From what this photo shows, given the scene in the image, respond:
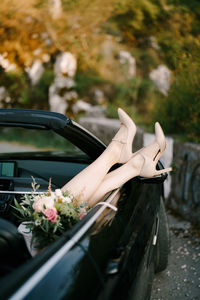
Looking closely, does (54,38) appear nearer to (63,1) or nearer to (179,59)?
(63,1)

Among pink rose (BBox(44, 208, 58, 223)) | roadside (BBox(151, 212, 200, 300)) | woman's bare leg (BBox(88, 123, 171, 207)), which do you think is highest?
woman's bare leg (BBox(88, 123, 171, 207))

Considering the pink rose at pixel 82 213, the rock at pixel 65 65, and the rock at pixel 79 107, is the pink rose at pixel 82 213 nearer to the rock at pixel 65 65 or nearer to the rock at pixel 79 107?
the rock at pixel 79 107

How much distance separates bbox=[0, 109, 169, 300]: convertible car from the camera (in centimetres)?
127

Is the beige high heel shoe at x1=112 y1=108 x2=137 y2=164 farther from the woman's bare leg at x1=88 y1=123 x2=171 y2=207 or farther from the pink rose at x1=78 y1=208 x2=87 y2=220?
the pink rose at x1=78 y1=208 x2=87 y2=220

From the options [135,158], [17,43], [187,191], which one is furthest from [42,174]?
[17,43]

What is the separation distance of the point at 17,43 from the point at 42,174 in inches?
495

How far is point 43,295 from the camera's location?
1187mm

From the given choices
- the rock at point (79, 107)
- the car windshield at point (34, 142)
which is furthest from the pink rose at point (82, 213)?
the rock at point (79, 107)

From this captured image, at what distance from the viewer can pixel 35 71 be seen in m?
17.7

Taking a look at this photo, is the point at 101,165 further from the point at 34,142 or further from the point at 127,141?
the point at 34,142

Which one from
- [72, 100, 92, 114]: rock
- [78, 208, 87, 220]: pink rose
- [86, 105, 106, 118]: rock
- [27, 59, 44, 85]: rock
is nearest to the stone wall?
[78, 208, 87, 220]: pink rose

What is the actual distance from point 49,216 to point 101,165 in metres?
0.83

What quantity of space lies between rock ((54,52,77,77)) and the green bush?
443 inches

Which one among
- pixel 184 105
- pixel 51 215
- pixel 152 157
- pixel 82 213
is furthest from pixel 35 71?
pixel 51 215
